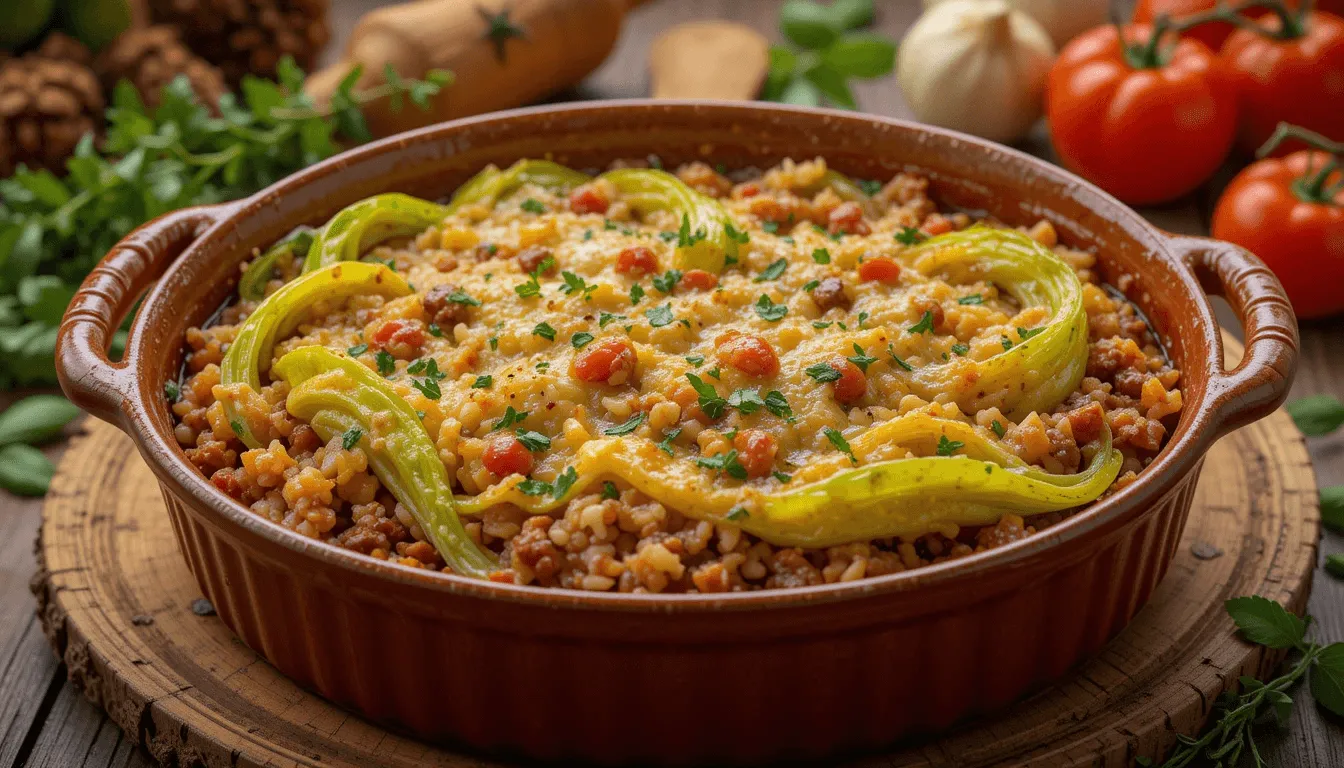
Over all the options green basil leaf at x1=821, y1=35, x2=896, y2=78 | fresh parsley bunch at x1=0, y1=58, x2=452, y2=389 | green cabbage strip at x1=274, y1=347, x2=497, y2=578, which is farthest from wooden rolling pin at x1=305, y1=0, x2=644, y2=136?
green cabbage strip at x1=274, y1=347, x2=497, y2=578

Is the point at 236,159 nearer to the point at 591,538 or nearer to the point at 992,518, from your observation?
the point at 591,538

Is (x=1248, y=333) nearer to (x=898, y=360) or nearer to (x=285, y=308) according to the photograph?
(x=898, y=360)

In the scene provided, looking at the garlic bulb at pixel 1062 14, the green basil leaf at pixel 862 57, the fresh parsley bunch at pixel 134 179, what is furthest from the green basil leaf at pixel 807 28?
the fresh parsley bunch at pixel 134 179

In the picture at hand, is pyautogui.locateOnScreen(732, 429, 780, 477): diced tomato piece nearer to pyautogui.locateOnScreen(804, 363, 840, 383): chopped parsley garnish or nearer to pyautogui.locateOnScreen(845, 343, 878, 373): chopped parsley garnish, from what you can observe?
pyautogui.locateOnScreen(804, 363, 840, 383): chopped parsley garnish

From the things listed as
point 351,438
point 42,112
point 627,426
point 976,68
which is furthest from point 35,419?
point 976,68

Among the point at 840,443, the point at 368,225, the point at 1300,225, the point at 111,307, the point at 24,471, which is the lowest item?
the point at 24,471

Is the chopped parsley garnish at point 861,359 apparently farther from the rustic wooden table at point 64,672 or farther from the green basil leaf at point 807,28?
the green basil leaf at point 807,28
